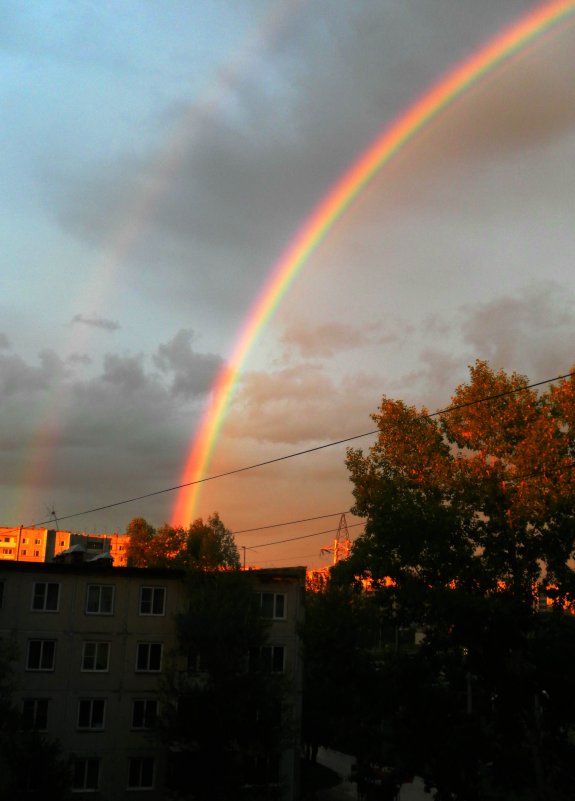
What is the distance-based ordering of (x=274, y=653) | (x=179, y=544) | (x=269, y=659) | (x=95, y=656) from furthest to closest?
(x=179, y=544)
(x=274, y=653)
(x=269, y=659)
(x=95, y=656)

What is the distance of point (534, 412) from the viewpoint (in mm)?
42000

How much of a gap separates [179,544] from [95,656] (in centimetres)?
7143

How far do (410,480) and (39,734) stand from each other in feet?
79.8

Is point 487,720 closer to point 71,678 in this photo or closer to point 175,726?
point 175,726

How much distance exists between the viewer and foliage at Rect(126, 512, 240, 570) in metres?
107

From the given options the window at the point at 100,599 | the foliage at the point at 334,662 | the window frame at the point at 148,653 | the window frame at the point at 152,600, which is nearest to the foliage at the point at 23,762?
the window at the point at 100,599

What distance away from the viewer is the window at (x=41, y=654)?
48.0m

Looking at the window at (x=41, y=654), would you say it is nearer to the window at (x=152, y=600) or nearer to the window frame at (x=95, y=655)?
the window frame at (x=95, y=655)

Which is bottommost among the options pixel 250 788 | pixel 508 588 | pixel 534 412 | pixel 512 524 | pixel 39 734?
pixel 250 788

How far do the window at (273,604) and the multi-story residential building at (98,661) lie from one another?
0.83 m

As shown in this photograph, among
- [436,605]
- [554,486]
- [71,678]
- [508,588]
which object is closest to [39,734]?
[71,678]

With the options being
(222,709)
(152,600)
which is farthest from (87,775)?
(152,600)

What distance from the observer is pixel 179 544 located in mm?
120312

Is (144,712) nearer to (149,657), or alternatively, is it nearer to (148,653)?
(149,657)
